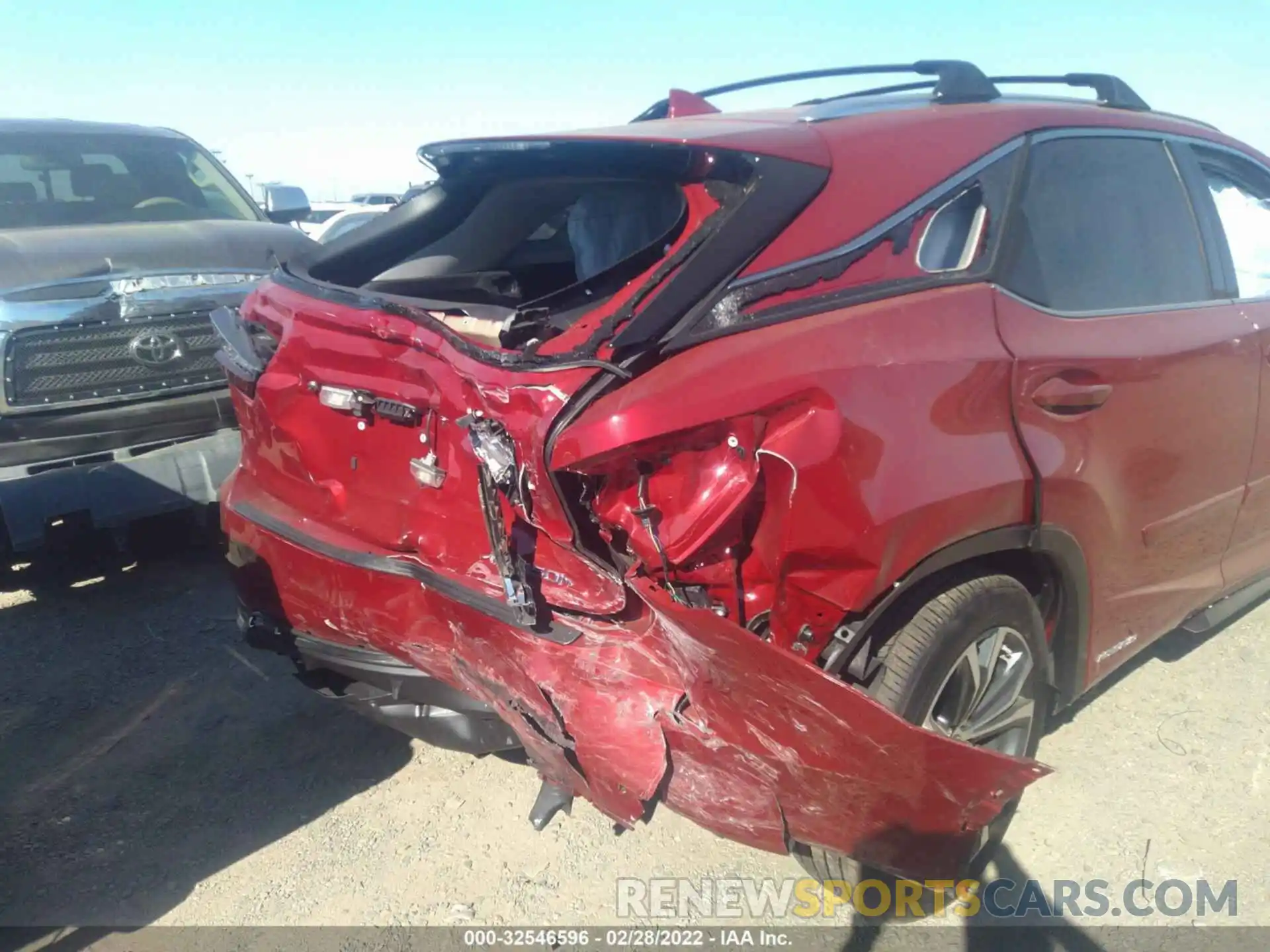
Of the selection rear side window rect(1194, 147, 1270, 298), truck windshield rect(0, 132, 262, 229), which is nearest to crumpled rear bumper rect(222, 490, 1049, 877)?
rear side window rect(1194, 147, 1270, 298)

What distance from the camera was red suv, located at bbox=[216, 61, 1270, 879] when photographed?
6.34 feet

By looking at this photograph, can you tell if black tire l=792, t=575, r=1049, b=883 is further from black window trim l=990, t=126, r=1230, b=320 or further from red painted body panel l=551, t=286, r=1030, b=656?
black window trim l=990, t=126, r=1230, b=320

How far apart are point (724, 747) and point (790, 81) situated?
2.49 meters

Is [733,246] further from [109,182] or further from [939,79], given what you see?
[109,182]

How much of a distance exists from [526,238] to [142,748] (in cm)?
219

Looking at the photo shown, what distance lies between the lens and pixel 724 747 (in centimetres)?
204

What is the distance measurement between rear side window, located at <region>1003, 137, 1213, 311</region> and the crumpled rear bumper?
112cm

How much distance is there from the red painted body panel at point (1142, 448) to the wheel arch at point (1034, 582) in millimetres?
46

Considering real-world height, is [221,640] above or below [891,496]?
below

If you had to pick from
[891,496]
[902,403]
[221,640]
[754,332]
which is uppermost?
[754,332]

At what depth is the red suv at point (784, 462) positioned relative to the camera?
193 centimetres

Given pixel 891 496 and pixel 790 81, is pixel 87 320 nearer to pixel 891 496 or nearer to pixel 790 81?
pixel 790 81

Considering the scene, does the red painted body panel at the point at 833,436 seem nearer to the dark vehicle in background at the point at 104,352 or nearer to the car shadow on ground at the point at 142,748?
the car shadow on ground at the point at 142,748

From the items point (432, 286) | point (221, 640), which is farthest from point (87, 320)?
point (432, 286)
